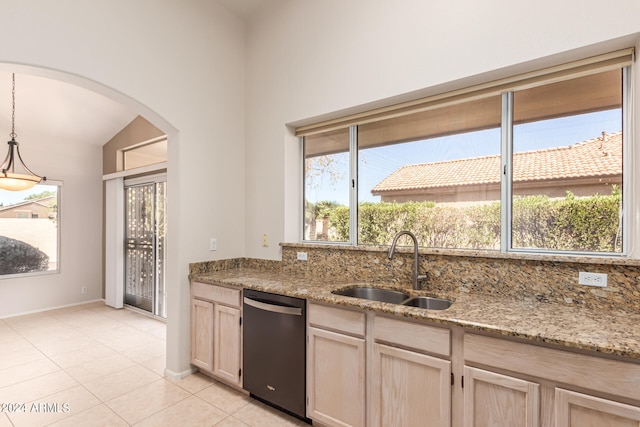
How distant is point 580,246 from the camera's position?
186cm

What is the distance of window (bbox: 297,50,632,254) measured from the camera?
1.82m

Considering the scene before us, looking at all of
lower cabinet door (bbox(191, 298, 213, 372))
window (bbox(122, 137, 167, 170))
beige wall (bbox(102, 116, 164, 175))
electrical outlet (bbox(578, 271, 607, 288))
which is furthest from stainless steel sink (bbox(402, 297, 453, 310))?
beige wall (bbox(102, 116, 164, 175))

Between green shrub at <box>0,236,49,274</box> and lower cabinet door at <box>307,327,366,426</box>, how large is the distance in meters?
5.24

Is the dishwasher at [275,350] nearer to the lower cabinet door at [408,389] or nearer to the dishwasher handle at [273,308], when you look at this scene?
the dishwasher handle at [273,308]

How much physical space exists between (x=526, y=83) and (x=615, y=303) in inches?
53.8

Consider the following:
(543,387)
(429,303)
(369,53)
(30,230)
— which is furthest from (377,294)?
(30,230)

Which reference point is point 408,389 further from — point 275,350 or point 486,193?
point 486,193

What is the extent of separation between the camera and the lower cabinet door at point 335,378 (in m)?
1.87

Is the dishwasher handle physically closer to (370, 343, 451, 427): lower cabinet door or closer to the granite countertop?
the granite countertop

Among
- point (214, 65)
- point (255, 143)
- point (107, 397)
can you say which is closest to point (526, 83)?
point (255, 143)

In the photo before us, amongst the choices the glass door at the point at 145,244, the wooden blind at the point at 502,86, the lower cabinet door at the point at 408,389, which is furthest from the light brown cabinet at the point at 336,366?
the glass door at the point at 145,244

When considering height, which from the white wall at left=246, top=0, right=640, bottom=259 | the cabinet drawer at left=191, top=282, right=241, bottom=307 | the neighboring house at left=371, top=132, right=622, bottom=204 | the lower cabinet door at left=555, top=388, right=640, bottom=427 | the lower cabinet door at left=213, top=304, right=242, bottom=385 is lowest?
the lower cabinet door at left=213, top=304, right=242, bottom=385

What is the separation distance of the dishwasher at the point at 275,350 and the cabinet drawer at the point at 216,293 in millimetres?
122

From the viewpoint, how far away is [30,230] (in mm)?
4871
